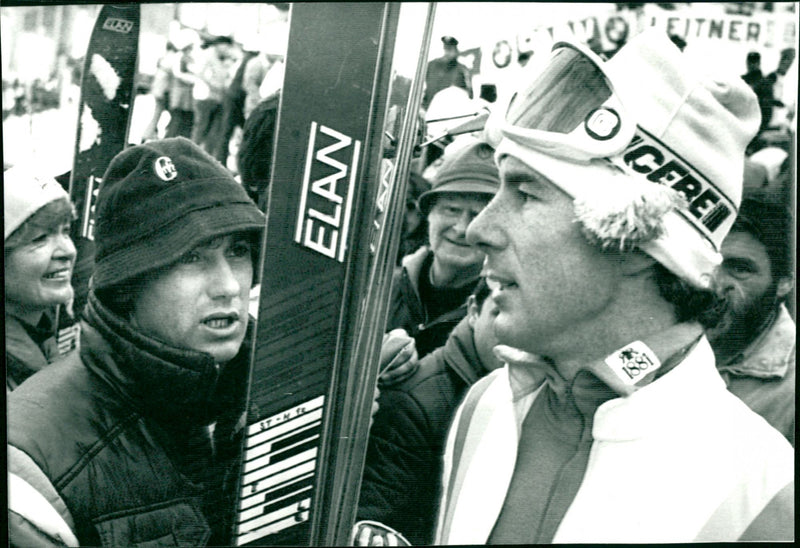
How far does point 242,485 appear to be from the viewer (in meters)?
3.19

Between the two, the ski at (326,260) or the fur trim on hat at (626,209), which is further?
the ski at (326,260)

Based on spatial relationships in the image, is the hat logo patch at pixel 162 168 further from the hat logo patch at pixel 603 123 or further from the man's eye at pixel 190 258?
the hat logo patch at pixel 603 123

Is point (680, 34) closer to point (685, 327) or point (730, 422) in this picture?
point (685, 327)

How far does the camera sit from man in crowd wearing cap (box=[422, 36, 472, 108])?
10.2ft

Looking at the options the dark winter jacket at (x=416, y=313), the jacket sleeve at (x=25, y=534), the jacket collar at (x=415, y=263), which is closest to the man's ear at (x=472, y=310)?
the dark winter jacket at (x=416, y=313)

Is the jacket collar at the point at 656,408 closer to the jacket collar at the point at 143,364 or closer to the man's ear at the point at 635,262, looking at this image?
the man's ear at the point at 635,262

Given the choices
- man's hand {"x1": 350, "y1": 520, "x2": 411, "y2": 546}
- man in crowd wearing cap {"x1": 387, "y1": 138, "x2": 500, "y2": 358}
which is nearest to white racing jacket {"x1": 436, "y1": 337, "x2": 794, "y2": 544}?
man's hand {"x1": 350, "y1": 520, "x2": 411, "y2": 546}

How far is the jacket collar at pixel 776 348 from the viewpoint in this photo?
10.4 feet

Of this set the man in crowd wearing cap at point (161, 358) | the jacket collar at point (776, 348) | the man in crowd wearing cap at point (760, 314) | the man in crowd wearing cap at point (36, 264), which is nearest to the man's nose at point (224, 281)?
the man in crowd wearing cap at point (161, 358)

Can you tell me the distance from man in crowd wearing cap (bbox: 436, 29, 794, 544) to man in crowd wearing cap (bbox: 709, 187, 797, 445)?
1.6 inches

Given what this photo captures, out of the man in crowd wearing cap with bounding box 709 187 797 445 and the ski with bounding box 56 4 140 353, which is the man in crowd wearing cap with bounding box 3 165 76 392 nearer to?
the ski with bounding box 56 4 140 353

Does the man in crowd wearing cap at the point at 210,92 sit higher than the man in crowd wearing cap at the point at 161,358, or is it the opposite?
the man in crowd wearing cap at the point at 210,92

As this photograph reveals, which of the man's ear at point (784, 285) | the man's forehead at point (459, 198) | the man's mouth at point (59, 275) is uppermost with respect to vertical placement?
the man's forehead at point (459, 198)

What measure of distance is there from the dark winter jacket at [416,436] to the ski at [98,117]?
0.94 metres
